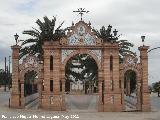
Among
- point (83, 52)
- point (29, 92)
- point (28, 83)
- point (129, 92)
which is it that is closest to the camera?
point (83, 52)

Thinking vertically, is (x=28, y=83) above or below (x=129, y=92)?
above

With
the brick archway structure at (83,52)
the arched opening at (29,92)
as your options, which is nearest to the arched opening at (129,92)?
the brick archway structure at (83,52)

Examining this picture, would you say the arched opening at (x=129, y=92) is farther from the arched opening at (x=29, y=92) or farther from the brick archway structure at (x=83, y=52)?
the arched opening at (x=29, y=92)

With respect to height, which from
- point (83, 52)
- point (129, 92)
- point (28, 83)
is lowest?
point (129, 92)

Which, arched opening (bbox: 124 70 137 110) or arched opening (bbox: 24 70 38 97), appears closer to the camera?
arched opening (bbox: 124 70 137 110)

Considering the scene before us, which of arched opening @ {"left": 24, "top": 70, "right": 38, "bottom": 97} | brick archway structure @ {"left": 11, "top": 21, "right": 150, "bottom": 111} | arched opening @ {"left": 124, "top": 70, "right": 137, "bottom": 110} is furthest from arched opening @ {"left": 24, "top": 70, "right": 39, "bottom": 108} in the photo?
arched opening @ {"left": 124, "top": 70, "right": 137, "bottom": 110}

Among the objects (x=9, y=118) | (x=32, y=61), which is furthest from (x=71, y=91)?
(x=9, y=118)

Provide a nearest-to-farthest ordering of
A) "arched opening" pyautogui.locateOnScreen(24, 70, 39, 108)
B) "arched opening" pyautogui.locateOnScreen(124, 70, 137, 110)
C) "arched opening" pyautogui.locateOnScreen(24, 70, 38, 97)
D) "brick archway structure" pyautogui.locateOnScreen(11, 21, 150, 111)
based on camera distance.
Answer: "brick archway structure" pyautogui.locateOnScreen(11, 21, 150, 111)
"arched opening" pyautogui.locateOnScreen(124, 70, 137, 110)
"arched opening" pyautogui.locateOnScreen(24, 70, 39, 108)
"arched opening" pyautogui.locateOnScreen(24, 70, 38, 97)

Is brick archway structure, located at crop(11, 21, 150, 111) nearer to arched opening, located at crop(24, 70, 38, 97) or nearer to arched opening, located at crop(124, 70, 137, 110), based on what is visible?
arched opening, located at crop(124, 70, 137, 110)

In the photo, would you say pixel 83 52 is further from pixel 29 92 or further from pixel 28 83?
pixel 28 83

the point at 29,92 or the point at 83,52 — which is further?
the point at 29,92

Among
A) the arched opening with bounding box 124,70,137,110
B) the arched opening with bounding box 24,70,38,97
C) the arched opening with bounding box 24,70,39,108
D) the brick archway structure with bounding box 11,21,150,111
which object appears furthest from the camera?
the arched opening with bounding box 24,70,38,97

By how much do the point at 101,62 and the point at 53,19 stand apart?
13.4 metres

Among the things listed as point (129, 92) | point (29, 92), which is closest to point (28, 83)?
point (29, 92)
